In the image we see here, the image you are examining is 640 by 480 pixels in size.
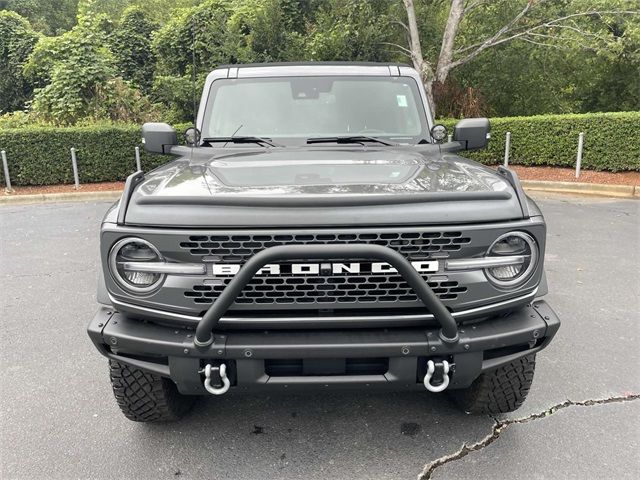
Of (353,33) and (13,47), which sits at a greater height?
(13,47)

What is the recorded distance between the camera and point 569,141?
11.7m

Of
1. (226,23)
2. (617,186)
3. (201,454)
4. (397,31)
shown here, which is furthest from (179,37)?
(201,454)

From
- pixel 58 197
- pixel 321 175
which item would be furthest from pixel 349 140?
pixel 58 197

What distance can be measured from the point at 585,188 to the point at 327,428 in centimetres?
968

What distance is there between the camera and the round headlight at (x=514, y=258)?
7.35ft

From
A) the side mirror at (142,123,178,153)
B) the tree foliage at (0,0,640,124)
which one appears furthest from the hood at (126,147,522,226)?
the tree foliage at (0,0,640,124)

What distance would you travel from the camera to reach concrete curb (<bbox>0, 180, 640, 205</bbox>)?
408 inches

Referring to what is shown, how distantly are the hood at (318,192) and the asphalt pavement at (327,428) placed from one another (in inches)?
48.4

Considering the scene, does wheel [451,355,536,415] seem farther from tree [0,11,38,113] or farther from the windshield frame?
tree [0,11,38,113]

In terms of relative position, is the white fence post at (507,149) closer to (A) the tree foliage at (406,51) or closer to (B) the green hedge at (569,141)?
(B) the green hedge at (569,141)

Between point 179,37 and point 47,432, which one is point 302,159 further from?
point 179,37

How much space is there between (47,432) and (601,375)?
3.29 meters

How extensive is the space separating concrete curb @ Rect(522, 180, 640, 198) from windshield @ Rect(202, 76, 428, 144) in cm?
817

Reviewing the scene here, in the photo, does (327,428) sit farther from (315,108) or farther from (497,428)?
(315,108)
